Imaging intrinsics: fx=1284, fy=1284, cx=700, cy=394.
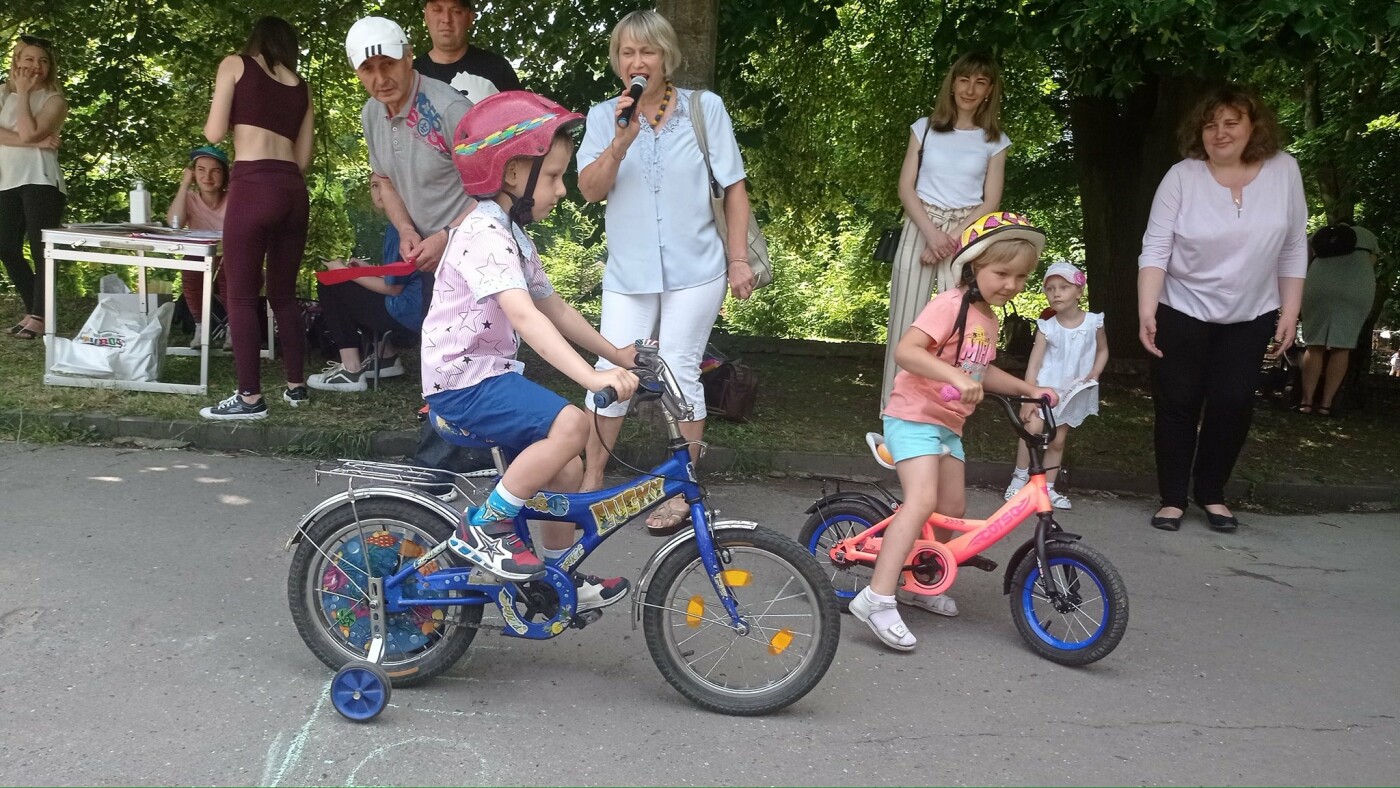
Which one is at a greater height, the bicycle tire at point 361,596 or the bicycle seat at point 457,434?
the bicycle seat at point 457,434

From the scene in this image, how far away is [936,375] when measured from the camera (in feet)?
14.4

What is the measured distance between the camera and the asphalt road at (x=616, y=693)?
3.55 metres

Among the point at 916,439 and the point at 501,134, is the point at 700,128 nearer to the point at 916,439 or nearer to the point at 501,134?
the point at 916,439

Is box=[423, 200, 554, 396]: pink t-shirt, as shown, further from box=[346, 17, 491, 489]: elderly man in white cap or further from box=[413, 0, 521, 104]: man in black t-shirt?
box=[413, 0, 521, 104]: man in black t-shirt

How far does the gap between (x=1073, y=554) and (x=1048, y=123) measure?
36.8 ft

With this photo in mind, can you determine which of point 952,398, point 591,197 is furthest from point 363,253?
point 952,398

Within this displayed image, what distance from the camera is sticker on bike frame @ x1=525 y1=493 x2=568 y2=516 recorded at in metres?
3.87

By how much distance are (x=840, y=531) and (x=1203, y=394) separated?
2.58m

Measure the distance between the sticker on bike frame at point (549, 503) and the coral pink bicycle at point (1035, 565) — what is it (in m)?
1.35

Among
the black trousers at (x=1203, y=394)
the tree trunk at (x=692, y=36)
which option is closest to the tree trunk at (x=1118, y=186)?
the black trousers at (x=1203, y=394)

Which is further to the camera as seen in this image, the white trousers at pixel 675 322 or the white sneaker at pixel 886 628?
the white trousers at pixel 675 322

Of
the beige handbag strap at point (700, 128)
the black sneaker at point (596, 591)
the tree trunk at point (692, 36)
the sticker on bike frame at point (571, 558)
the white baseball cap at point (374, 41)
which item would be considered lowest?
the black sneaker at point (596, 591)

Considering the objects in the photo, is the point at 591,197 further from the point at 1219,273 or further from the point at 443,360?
the point at 1219,273

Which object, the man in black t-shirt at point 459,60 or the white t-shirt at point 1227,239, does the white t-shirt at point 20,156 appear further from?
the white t-shirt at point 1227,239
